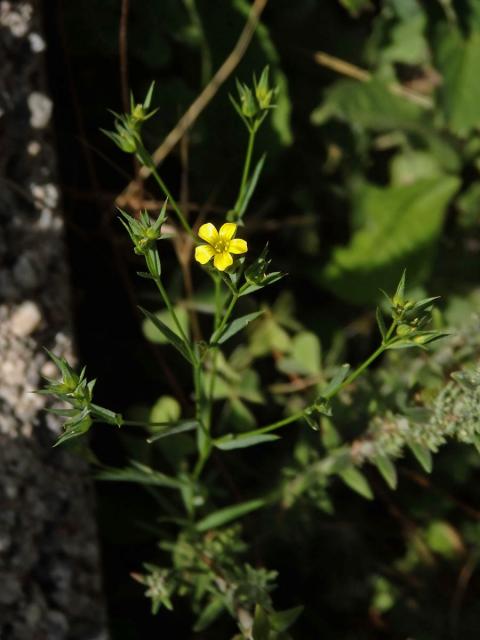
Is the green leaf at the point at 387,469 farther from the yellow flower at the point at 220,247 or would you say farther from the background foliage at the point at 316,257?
the yellow flower at the point at 220,247

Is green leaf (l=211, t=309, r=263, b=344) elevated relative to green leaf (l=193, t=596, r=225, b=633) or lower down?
elevated

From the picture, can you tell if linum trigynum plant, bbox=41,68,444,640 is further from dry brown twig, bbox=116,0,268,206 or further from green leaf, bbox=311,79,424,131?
green leaf, bbox=311,79,424,131

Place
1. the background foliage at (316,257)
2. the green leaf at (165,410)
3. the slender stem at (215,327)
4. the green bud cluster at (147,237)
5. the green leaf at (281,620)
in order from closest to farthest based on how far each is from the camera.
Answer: the green bud cluster at (147,237) < the slender stem at (215,327) < the green leaf at (281,620) < the green leaf at (165,410) < the background foliage at (316,257)

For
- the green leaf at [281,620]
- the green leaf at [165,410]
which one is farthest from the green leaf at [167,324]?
the green leaf at [281,620]

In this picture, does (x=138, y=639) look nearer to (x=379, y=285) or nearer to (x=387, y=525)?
(x=387, y=525)

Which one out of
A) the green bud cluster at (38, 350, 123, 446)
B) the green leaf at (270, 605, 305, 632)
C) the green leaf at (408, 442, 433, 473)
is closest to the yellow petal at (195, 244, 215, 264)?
the green bud cluster at (38, 350, 123, 446)

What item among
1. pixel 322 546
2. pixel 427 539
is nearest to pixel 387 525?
pixel 427 539
